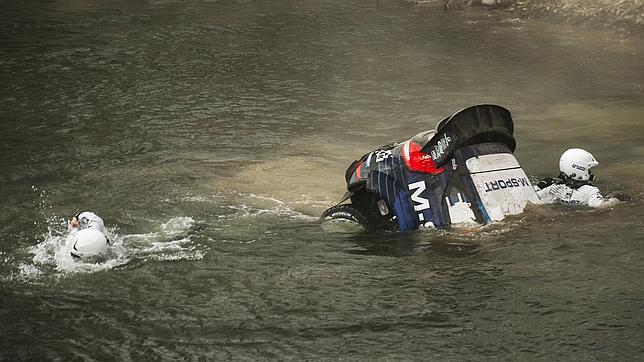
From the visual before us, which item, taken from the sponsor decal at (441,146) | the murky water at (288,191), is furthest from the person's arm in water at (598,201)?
the sponsor decal at (441,146)

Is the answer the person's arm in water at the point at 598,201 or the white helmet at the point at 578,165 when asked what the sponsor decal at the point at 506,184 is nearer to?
the white helmet at the point at 578,165

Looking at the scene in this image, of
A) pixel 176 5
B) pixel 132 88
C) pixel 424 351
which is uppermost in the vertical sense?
pixel 176 5

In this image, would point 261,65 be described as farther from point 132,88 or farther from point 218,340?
point 218,340

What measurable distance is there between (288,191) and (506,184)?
10.6ft

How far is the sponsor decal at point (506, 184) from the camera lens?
951 centimetres

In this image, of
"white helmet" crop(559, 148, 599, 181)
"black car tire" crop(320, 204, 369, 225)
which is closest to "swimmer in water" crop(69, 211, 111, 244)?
"black car tire" crop(320, 204, 369, 225)

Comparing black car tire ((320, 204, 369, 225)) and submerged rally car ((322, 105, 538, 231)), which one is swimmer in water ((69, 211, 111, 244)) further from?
submerged rally car ((322, 105, 538, 231))

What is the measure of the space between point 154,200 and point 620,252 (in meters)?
5.55

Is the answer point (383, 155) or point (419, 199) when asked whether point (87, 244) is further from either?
point (419, 199)

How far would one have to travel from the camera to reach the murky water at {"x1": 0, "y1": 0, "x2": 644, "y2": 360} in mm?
7777

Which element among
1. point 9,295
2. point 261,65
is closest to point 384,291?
point 9,295

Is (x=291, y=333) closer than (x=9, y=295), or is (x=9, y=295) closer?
(x=291, y=333)

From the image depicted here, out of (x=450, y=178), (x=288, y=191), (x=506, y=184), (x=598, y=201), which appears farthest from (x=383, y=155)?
(x=598, y=201)

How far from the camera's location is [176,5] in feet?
83.8
